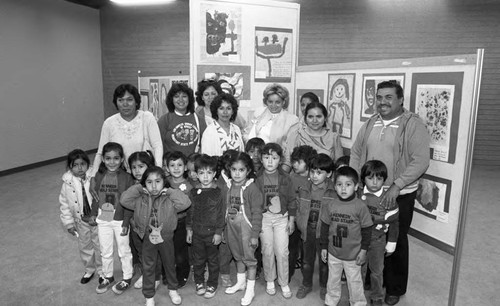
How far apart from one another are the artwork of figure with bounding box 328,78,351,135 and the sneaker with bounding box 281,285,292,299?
151 cm

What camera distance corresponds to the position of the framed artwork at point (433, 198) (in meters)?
2.55

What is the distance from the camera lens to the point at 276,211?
2.93 m

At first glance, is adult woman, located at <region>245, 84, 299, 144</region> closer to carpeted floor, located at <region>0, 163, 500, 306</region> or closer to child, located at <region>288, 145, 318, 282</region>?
child, located at <region>288, 145, 318, 282</region>

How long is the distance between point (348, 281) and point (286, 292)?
58 centimetres

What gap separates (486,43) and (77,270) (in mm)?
8206

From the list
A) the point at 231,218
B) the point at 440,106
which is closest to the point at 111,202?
the point at 231,218

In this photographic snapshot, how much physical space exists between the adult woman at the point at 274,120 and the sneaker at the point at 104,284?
1.76 metres

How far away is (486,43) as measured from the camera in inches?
297

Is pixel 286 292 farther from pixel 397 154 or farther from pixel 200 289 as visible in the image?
pixel 397 154

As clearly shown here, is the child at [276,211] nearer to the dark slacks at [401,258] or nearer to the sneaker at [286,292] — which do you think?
the sneaker at [286,292]

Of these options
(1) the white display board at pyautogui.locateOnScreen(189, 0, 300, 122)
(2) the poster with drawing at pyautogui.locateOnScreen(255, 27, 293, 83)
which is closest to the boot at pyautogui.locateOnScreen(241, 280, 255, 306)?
(1) the white display board at pyautogui.locateOnScreen(189, 0, 300, 122)

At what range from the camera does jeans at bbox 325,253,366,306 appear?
2609 mm

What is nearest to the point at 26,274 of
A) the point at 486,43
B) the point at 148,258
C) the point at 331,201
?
the point at 148,258

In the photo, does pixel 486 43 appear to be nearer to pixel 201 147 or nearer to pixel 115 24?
pixel 201 147
